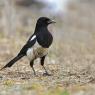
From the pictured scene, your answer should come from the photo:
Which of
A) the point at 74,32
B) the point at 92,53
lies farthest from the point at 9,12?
the point at 74,32

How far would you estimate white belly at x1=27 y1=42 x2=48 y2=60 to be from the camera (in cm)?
1143

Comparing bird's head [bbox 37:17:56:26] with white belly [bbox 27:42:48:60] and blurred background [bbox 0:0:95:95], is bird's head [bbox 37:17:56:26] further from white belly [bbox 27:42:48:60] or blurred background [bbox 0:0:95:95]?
blurred background [bbox 0:0:95:95]

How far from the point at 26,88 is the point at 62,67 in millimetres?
3932

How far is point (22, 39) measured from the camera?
65.6 feet

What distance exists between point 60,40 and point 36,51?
31.5ft

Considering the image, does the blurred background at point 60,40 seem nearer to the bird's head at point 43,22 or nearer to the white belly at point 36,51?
the white belly at point 36,51

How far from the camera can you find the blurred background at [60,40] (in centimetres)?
1064

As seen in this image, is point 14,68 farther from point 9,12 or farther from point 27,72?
point 9,12

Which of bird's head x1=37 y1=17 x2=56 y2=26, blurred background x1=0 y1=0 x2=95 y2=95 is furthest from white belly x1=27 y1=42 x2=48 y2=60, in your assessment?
bird's head x1=37 y1=17 x2=56 y2=26

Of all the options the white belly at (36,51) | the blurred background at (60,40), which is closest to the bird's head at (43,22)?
the white belly at (36,51)

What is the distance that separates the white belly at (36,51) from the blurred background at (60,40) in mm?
437

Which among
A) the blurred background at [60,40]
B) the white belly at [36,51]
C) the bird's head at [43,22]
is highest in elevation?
the bird's head at [43,22]

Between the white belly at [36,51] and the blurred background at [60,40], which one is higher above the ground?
the white belly at [36,51]

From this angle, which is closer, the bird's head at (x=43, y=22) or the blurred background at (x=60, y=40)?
the blurred background at (x=60, y=40)
